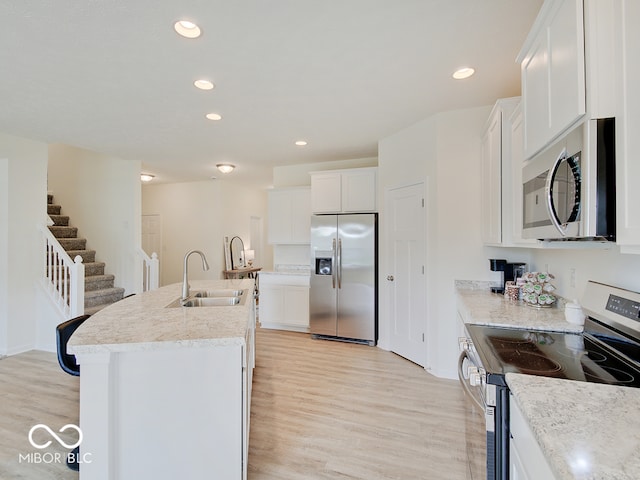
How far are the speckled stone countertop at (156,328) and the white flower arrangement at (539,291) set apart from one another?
194cm

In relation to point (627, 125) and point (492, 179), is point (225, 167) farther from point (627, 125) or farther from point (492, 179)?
point (627, 125)

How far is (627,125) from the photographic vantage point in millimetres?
960

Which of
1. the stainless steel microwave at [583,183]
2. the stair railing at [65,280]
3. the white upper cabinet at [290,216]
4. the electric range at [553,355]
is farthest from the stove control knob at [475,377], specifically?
the stair railing at [65,280]

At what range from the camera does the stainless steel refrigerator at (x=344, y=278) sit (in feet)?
13.1

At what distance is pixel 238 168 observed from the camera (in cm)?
545

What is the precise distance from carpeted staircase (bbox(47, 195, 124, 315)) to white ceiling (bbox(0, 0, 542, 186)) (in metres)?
1.90

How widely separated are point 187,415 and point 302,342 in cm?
267

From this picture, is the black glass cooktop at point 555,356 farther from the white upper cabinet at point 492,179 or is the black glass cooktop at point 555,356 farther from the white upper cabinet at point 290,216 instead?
the white upper cabinet at point 290,216

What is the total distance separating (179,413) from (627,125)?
2.12m

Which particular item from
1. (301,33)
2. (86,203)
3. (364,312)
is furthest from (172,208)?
(301,33)

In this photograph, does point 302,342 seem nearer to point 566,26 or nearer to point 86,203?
point 566,26

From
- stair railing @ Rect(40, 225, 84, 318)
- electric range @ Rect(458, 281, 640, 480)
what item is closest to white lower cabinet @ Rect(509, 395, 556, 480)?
electric range @ Rect(458, 281, 640, 480)

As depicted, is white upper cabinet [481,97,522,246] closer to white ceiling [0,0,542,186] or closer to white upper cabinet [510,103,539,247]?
white upper cabinet [510,103,539,247]

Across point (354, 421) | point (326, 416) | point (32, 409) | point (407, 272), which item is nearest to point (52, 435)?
point (32, 409)
